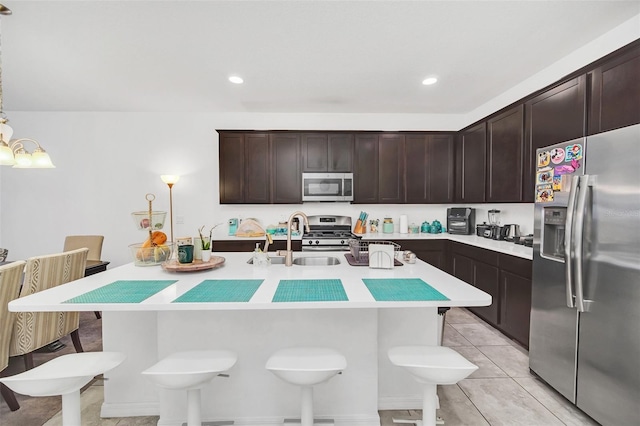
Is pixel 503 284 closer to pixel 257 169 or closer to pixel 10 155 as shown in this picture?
pixel 257 169

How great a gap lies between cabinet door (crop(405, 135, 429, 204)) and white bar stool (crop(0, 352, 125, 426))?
384cm

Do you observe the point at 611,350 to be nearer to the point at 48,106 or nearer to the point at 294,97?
the point at 294,97

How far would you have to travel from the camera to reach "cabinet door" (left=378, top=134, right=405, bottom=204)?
428 centimetres

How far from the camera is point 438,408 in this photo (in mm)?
1953

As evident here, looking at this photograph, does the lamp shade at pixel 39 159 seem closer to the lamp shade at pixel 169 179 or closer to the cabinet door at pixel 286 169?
the lamp shade at pixel 169 179

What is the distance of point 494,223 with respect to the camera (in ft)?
12.7

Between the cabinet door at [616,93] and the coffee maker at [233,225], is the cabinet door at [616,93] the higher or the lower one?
the higher one

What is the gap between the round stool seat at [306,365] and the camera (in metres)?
1.26

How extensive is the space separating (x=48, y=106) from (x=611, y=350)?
6434 mm

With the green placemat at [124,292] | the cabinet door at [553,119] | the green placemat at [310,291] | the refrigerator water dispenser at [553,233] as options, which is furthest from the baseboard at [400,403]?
the cabinet door at [553,119]

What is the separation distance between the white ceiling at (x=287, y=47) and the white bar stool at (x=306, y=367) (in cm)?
218

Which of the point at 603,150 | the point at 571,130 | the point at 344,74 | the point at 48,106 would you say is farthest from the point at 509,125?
the point at 48,106

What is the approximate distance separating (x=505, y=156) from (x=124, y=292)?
364 cm

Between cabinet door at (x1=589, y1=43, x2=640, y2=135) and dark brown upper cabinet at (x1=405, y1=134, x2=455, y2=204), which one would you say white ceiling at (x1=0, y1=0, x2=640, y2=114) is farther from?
dark brown upper cabinet at (x1=405, y1=134, x2=455, y2=204)
